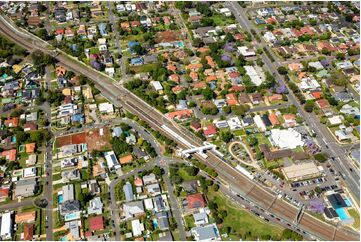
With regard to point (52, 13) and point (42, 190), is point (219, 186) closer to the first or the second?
point (42, 190)

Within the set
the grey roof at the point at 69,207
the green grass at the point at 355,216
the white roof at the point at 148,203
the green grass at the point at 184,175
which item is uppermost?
the green grass at the point at 355,216

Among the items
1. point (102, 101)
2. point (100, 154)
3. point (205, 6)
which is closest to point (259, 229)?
point (100, 154)

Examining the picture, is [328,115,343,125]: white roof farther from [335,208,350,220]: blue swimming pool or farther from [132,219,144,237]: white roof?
[132,219,144,237]: white roof

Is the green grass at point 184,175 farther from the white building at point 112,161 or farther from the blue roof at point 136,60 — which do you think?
the blue roof at point 136,60

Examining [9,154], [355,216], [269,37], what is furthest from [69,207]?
[269,37]

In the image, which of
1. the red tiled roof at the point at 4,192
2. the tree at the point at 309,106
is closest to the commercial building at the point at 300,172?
the tree at the point at 309,106

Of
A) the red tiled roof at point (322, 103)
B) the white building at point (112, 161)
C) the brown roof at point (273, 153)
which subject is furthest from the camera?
the red tiled roof at point (322, 103)
